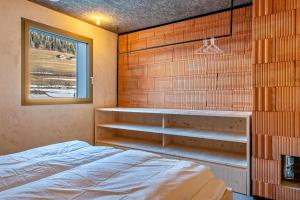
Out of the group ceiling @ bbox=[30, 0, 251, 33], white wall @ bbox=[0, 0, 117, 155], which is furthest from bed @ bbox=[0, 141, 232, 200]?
ceiling @ bbox=[30, 0, 251, 33]

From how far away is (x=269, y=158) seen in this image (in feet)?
6.12

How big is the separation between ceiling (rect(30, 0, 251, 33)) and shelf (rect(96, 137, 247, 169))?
178 centimetres

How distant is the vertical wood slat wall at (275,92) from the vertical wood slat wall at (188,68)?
0.56 meters

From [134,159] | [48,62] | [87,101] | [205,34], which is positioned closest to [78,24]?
[48,62]

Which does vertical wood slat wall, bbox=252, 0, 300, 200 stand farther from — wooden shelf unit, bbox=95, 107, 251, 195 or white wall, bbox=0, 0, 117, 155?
white wall, bbox=0, 0, 117, 155

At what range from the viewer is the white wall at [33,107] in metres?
2.19

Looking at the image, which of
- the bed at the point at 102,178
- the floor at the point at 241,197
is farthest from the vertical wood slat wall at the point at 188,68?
the bed at the point at 102,178

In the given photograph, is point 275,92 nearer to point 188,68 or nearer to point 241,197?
point 241,197

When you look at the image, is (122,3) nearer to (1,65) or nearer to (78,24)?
(78,24)

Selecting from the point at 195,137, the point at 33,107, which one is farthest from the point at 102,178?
the point at 33,107

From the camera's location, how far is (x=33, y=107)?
2430 millimetres

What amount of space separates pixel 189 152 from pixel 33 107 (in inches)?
77.0

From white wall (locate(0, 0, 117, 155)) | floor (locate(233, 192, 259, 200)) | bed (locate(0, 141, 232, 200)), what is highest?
white wall (locate(0, 0, 117, 155))

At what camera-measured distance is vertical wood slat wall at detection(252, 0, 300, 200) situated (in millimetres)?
1742
